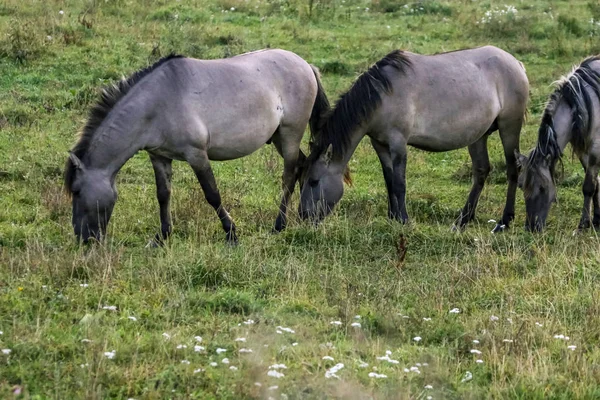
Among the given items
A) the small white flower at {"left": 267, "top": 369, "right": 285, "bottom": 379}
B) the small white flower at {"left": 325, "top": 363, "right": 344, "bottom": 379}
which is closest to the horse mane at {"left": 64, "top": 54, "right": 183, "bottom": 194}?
the small white flower at {"left": 267, "top": 369, "right": 285, "bottom": 379}

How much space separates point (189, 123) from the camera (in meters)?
7.76

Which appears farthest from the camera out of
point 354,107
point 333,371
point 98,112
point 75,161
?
point 354,107

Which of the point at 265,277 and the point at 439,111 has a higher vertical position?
the point at 439,111

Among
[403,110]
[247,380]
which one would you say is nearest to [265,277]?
[247,380]

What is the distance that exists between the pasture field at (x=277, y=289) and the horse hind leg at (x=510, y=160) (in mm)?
194

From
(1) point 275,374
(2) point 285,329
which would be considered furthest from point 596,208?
(1) point 275,374

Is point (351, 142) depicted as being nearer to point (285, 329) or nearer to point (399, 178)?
point (399, 178)

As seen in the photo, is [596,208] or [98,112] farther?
[596,208]

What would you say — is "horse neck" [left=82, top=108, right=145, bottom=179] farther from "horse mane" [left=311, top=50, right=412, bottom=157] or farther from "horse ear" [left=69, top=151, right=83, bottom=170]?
"horse mane" [left=311, top=50, right=412, bottom=157]

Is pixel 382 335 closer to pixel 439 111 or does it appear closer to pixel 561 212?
pixel 439 111

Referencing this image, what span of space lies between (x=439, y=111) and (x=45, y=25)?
8345 mm

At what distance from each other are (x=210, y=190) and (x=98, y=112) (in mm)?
1212

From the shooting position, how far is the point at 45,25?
14.6 metres

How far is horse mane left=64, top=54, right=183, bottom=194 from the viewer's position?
741cm
